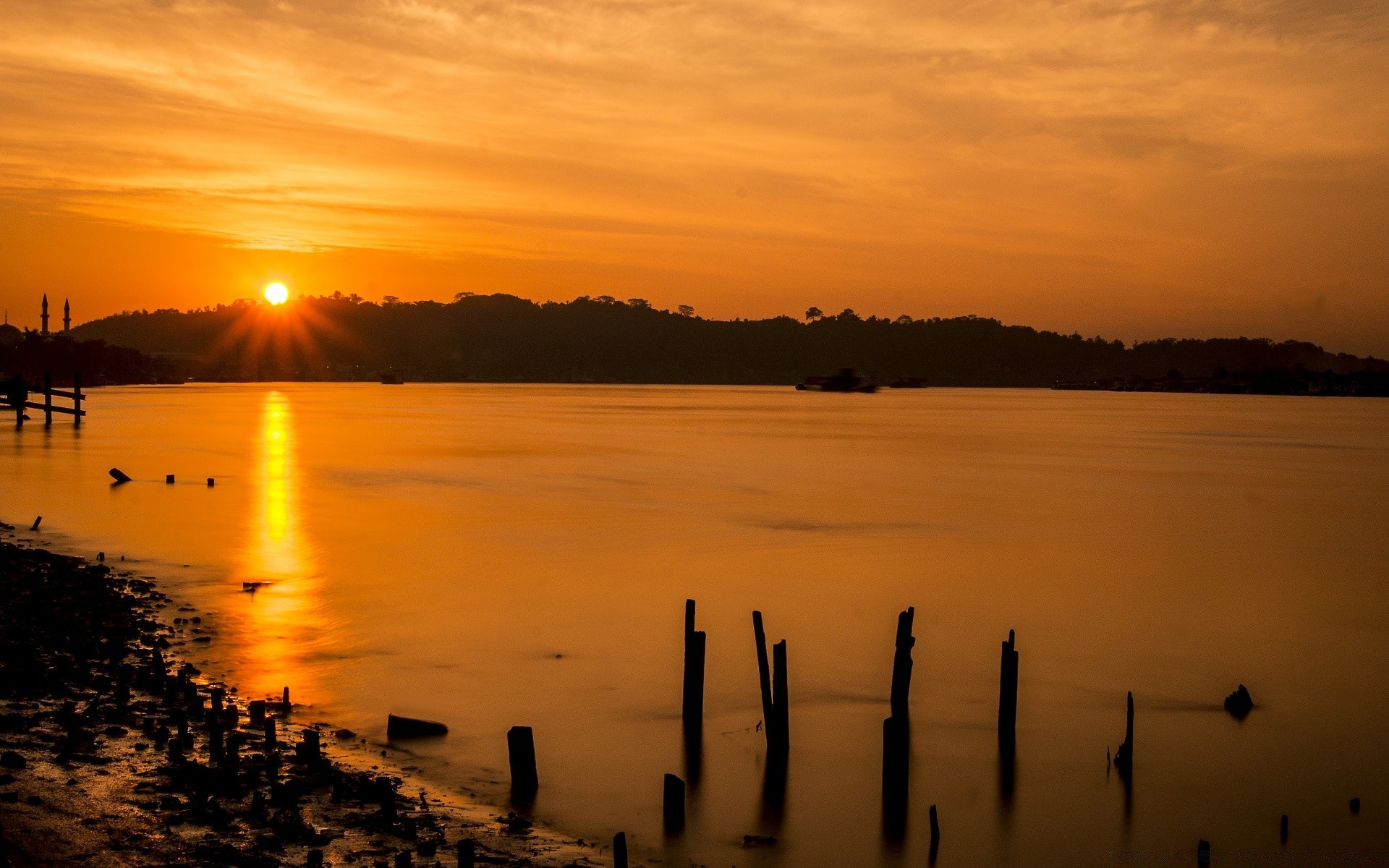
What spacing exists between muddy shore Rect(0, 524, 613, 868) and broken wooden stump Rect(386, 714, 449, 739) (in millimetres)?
589

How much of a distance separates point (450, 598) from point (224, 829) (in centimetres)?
1463

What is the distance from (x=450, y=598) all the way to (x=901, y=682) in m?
13.4

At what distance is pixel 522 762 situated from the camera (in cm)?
1225

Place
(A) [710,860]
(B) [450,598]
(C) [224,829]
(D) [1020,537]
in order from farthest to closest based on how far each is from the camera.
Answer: (D) [1020,537] → (B) [450,598] → (A) [710,860] → (C) [224,829]

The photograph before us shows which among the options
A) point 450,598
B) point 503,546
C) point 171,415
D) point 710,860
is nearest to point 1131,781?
point 710,860

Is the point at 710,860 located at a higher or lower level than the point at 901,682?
lower

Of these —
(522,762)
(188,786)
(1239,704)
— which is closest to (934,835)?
(522,762)

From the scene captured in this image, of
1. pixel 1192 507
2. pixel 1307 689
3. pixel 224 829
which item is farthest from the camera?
pixel 1192 507

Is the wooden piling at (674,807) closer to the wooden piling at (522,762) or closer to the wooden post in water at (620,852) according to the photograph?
the wooden piling at (522,762)

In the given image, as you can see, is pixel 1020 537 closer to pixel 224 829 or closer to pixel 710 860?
pixel 710 860

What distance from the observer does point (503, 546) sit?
1261 inches

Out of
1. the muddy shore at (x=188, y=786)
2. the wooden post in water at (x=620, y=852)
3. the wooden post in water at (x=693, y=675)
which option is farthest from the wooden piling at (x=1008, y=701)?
the wooden post in water at (x=620, y=852)

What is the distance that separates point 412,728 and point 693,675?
3489 mm

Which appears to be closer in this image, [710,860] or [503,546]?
[710,860]
